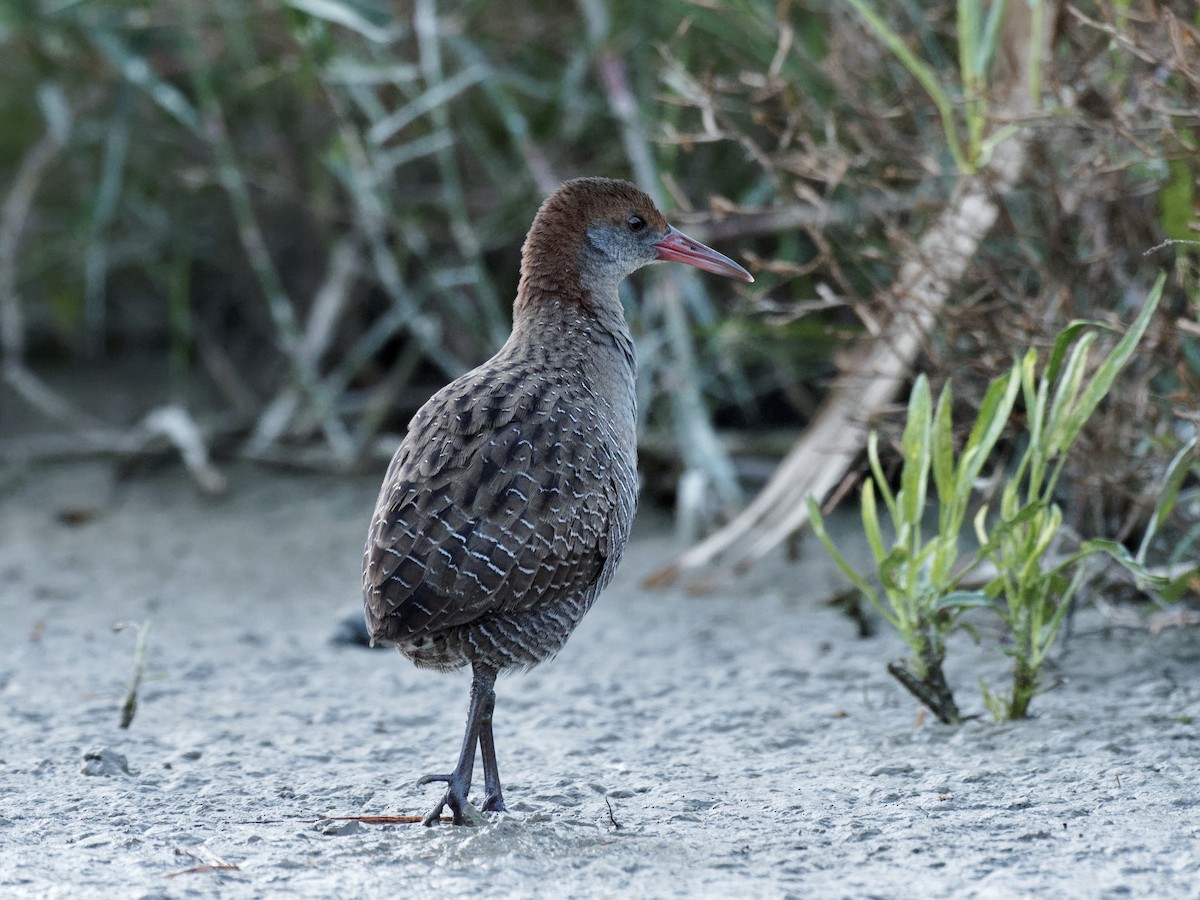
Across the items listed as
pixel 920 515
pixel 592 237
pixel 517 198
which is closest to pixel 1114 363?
pixel 920 515

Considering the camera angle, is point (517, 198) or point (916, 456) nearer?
point (916, 456)

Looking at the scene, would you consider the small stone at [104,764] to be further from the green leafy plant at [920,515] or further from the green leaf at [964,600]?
the green leaf at [964,600]

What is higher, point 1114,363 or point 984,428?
point 1114,363

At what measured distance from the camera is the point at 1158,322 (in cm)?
364

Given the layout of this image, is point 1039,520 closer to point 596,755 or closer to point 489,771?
point 596,755

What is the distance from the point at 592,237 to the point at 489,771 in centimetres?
126

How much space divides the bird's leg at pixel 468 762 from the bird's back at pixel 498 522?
0.06 m

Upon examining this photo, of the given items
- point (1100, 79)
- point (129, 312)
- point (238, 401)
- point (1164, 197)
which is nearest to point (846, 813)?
point (1164, 197)

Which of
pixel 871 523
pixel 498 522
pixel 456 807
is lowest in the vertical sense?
pixel 456 807

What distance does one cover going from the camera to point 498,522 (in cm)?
288

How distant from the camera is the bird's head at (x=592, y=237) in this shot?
3494 millimetres

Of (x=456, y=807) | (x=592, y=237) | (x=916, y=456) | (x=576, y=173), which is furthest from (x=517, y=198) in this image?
(x=456, y=807)

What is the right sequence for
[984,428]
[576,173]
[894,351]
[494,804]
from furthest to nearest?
[576,173]
[894,351]
[984,428]
[494,804]

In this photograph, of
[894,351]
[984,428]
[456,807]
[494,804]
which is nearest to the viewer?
[456,807]
